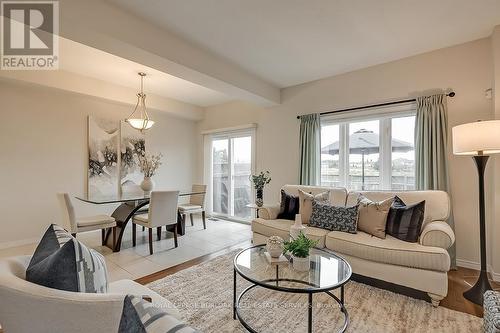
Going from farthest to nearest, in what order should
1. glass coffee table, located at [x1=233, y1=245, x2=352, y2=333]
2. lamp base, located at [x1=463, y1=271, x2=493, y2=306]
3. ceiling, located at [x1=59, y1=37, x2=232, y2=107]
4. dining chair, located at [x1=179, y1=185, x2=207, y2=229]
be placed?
dining chair, located at [x1=179, y1=185, x2=207, y2=229], ceiling, located at [x1=59, y1=37, x2=232, y2=107], lamp base, located at [x1=463, y1=271, x2=493, y2=306], glass coffee table, located at [x1=233, y1=245, x2=352, y2=333]

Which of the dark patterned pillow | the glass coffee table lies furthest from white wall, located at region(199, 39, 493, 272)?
the glass coffee table

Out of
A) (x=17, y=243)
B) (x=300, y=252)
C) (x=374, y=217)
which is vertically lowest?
(x=17, y=243)

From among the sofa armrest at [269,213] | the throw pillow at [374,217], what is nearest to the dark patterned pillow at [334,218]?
the throw pillow at [374,217]

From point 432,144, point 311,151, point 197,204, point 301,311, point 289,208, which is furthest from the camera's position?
point 197,204

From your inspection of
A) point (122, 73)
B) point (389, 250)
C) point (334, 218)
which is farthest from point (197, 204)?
point (389, 250)

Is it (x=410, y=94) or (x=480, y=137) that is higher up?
(x=410, y=94)

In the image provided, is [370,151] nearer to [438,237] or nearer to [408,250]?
[438,237]

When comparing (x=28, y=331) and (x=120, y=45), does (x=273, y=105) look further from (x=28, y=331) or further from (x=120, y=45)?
(x=28, y=331)

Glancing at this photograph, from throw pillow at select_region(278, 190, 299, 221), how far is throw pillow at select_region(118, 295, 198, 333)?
2.82 metres

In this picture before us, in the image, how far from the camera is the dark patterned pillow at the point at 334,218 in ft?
8.97

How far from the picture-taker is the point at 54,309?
75 cm

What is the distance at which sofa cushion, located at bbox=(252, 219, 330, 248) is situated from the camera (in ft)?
8.81

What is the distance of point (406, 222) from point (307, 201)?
1121 mm

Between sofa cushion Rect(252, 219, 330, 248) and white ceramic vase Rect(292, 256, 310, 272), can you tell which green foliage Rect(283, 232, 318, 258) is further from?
sofa cushion Rect(252, 219, 330, 248)
